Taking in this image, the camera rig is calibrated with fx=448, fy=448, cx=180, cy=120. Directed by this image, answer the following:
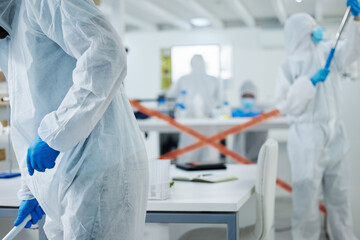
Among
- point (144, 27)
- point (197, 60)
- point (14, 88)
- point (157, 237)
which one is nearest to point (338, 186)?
point (157, 237)

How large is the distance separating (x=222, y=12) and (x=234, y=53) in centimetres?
94

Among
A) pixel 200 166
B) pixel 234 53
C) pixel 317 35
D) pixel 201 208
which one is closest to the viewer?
pixel 201 208

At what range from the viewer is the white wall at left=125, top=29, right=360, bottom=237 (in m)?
8.43

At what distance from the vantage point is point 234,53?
28.6ft

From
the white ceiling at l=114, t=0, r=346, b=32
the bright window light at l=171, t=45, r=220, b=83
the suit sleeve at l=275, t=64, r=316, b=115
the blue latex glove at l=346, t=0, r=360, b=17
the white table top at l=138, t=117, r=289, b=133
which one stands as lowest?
the white table top at l=138, t=117, r=289, b=133

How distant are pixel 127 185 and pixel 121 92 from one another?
0.83ft

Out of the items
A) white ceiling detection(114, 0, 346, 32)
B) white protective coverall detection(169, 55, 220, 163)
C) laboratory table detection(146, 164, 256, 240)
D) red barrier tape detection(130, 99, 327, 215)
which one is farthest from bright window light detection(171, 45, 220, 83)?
laboratory table detection(146, 164, 256, 240)

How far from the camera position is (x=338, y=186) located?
2.62 meters

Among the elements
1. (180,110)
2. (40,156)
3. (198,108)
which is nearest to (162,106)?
(180,110)

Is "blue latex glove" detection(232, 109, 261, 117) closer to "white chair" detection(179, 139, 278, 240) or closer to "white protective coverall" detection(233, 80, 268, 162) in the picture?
"white protective coverall" detection(233, 80, 268, 162)

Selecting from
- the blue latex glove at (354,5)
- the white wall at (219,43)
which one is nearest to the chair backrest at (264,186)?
the blue latex glove at (354,5)

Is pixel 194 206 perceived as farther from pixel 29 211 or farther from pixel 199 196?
pixel 29 211

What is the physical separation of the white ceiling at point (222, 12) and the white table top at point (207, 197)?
4562mm

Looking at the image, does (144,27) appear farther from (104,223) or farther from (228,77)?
(104,223)
